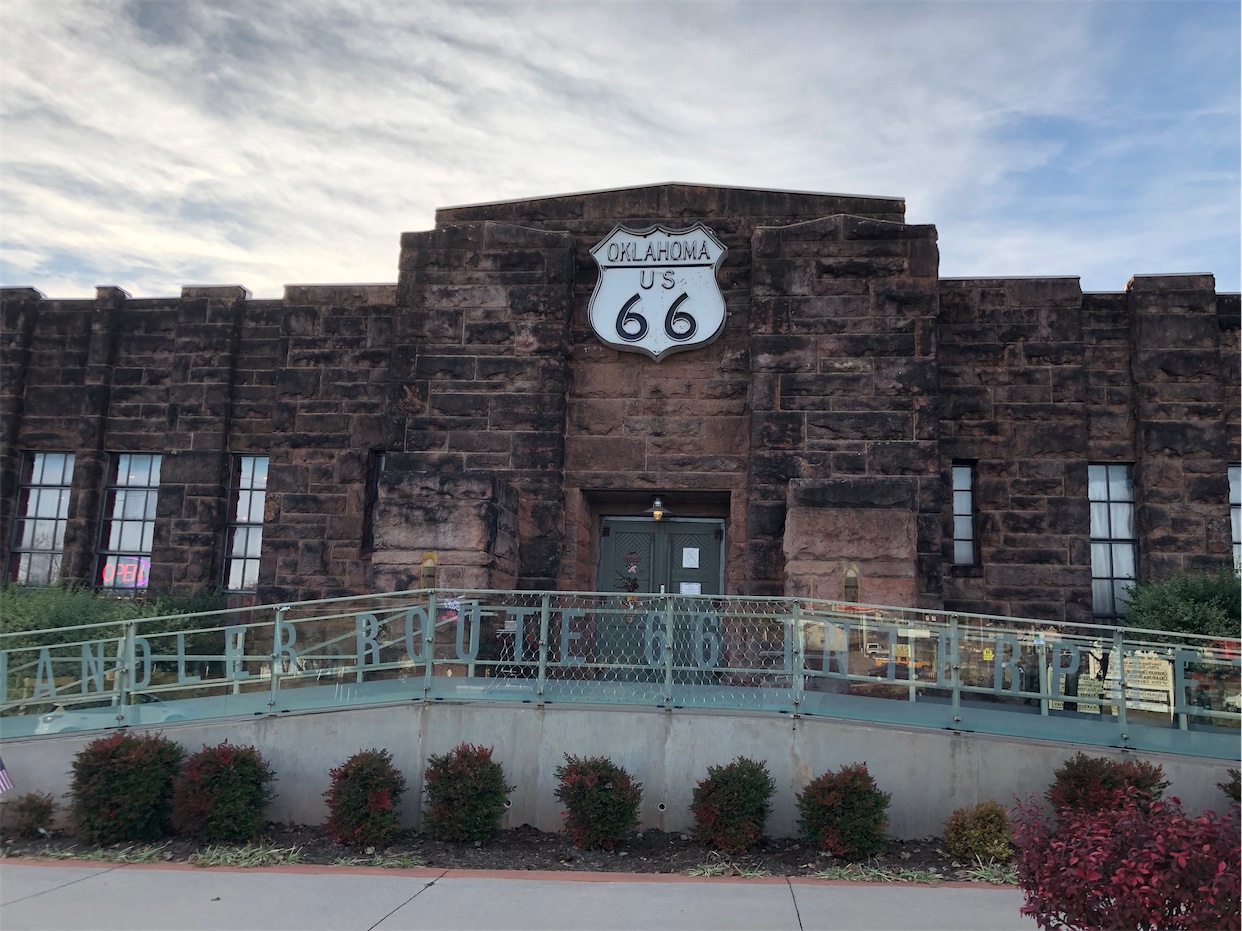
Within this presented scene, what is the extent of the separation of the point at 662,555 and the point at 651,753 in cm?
496

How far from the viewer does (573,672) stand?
30.7ft

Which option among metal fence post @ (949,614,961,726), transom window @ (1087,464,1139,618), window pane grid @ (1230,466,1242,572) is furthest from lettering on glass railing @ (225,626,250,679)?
window pane grid @ (1230,466,1242,572)

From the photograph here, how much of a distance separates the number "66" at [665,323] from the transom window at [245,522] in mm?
6018

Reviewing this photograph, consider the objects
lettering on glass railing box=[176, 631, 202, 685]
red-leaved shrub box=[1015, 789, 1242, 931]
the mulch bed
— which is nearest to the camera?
red-leaved shrub box=[1015, 789, 1242, 931]

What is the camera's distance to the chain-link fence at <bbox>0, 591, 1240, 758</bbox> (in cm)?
877

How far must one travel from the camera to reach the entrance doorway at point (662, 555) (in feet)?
44.5

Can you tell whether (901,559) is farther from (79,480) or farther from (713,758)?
(79,480)

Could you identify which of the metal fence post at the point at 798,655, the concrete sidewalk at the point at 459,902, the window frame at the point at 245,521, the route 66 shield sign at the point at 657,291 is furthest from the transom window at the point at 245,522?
the metal fence post at the point at 798,655

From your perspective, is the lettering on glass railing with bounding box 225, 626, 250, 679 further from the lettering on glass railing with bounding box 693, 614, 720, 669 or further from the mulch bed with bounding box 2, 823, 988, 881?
the lettering on glass railing with bounding box 693, 614, 720, 669

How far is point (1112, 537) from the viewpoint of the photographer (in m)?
14.2

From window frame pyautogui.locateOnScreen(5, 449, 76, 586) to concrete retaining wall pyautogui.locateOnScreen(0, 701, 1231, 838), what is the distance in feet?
24.8


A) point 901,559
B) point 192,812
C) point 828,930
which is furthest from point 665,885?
point 901,559

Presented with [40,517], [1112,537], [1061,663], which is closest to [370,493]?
[40,517]

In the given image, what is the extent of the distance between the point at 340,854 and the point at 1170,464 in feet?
37.5
